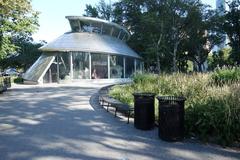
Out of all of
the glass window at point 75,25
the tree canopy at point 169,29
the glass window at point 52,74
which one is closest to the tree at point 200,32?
the tree canopy at point 169,29

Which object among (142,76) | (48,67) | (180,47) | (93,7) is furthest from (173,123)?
(93,7)

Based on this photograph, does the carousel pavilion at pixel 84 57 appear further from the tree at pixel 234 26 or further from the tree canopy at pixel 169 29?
the tree at pixel 234 26

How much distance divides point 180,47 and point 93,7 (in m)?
22.7

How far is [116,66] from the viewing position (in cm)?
3997

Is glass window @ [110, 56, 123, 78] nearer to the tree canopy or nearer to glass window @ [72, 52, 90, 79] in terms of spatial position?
glass window @ [72, 52, 90, 79]

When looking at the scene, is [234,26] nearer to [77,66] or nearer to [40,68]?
[77,66]

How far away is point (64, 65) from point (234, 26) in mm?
22553

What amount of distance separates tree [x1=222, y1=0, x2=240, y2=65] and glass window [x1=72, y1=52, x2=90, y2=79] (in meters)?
18.7

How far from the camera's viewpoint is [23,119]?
1106 cm

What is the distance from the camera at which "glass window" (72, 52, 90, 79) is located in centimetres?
3561

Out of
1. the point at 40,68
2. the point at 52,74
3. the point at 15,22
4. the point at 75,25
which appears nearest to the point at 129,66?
the point at 75,25

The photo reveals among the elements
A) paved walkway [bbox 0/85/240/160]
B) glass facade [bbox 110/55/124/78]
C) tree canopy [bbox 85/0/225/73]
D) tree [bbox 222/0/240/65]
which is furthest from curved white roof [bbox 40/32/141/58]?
paved walkway [bbox 0/85/240/160]

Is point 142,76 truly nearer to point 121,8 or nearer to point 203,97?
point 203,97

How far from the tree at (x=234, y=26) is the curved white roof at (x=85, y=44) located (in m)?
13.0
